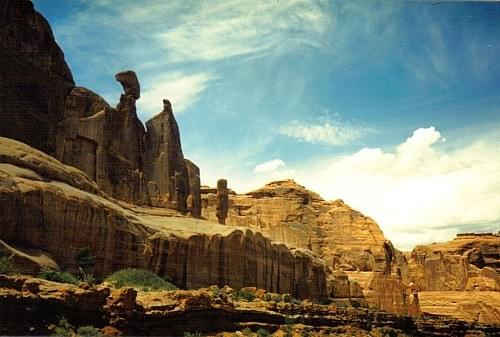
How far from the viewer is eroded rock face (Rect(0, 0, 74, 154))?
20.5m

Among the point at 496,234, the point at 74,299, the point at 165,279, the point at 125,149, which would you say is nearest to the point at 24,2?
the point at 125,149

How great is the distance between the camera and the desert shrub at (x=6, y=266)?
14623mm

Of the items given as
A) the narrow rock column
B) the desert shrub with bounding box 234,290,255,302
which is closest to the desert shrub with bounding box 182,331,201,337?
the desert shrub with bounding box 234,290,255,302

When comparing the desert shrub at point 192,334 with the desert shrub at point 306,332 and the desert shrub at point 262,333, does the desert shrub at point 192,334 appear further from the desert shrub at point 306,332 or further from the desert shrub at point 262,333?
the desert shrub at point 306,332

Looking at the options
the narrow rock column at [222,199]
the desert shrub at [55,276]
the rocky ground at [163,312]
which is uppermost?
the narrow rock column at [222,199]

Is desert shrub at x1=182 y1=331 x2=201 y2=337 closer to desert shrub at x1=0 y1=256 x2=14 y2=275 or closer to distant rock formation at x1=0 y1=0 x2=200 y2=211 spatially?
desert shrub at x1=0 y1=256 x2=14 y2=275

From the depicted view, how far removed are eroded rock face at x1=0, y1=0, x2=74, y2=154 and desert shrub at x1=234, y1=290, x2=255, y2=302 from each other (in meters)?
7.43

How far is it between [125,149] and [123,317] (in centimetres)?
1243

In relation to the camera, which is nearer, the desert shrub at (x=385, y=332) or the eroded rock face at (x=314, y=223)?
the desert shrub at (x=385, y=332)

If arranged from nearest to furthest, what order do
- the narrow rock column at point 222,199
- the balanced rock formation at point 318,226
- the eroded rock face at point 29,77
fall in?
the eroded rock face at point 29,77
the narrow rock column at point 222,199
the balanced rock formation at point 318,226

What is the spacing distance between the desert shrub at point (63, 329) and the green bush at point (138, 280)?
3.81 m

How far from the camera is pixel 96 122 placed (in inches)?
1003

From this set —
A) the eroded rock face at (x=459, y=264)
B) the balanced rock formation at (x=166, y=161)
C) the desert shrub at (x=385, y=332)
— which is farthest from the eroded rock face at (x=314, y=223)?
the desert shrub at (x=385, y=332)

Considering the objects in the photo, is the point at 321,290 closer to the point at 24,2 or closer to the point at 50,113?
the point at 50,113
